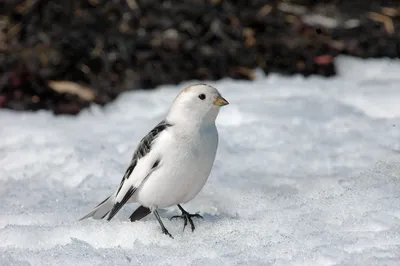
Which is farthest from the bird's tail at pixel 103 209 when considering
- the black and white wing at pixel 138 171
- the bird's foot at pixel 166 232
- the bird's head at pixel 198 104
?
the bird's head at pixel 198 104

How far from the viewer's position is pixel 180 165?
3.97 metres

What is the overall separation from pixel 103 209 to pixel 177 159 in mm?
709

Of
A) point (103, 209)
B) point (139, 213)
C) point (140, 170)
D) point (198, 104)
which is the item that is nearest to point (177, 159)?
point (140, 170)

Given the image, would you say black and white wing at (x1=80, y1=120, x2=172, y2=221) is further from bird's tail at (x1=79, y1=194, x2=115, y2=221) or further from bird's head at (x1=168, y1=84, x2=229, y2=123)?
bird's head at (x1=168, y1=84, x2=229, y2=123)

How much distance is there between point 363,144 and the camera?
544cm

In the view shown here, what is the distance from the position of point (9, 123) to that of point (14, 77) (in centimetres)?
109

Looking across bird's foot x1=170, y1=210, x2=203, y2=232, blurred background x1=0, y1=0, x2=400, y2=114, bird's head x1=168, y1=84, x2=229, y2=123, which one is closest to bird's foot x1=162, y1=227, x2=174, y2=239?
bird's foot x1=170, y1=210, x2=203, y2=232

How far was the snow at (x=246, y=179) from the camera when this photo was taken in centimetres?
376

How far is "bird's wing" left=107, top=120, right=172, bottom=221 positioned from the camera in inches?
161

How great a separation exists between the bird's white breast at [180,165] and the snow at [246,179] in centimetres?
21

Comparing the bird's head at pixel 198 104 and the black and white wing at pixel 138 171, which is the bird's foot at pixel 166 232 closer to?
the black and white wing at pixel 138 171

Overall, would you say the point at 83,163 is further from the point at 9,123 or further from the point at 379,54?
the point at 379,54

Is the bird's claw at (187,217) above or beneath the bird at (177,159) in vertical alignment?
beneath

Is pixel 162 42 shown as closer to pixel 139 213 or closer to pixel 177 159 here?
pixel 139 213
